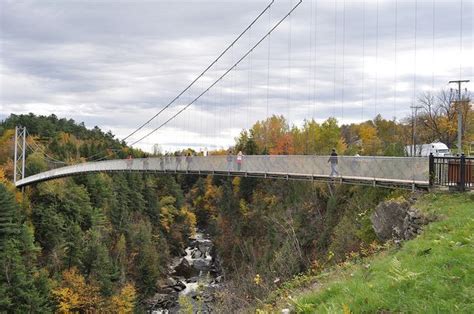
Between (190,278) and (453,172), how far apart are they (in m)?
44.2

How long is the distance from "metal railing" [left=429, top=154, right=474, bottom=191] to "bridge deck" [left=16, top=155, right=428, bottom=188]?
36 cm

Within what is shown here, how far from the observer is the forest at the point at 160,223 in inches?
1029

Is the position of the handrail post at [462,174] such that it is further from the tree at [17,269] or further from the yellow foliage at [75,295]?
the yellow foliage at [75,295]

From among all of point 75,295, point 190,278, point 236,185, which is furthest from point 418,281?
point 236,185

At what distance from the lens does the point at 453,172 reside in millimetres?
14273

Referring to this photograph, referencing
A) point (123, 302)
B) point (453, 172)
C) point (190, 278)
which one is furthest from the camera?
point (190, 278)

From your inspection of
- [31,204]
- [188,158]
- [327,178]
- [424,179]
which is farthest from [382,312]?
[31,204]

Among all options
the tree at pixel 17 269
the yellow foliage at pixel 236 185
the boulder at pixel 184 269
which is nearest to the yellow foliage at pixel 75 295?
the tree at pixel 17 269

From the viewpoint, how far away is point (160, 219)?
70.8 metres

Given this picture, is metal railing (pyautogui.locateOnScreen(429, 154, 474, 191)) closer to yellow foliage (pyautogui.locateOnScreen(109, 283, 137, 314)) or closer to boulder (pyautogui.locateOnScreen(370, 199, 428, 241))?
boulder (pyautogui.locateOnScreen(370, 199, 428, 241))

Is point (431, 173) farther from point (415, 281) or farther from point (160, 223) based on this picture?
point (160, 223)

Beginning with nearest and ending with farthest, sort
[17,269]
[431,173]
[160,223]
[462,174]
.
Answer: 1. [462,174]
2. [431,173]
3. [17,269]
4. [160,223]

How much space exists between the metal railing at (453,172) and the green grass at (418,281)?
2.93 metres

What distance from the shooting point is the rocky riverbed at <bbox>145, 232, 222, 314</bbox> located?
44.5 meters
